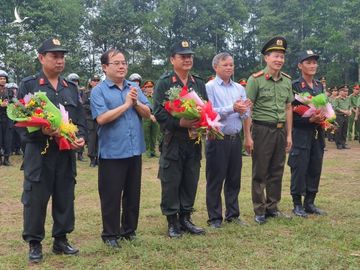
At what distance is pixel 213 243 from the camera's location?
4.89 meters

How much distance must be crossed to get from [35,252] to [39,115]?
1.31 m

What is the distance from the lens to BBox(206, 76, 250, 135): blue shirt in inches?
215

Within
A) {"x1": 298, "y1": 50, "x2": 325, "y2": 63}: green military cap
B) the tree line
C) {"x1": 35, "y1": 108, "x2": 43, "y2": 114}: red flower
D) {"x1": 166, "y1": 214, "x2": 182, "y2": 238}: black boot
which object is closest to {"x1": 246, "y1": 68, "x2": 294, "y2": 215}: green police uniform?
{"x1": 298, "y1": 50, "x2": 325, "y2": 63}: green military cap

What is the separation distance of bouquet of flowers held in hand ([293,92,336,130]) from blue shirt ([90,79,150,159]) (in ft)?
7.71

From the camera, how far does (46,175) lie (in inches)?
174

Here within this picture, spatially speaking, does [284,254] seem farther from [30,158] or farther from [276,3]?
[276,3]

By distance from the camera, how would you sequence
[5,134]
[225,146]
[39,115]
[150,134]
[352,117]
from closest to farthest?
1. [39,115]
2. [225,146]
3. [5,134]
4. [150,134]
5. [352,117]

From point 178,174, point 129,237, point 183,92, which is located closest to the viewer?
point 183,92

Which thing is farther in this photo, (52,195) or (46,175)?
(52,195)

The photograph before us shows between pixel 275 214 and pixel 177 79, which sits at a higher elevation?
pixel 177 79

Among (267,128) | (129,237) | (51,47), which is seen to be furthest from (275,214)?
(51,47)

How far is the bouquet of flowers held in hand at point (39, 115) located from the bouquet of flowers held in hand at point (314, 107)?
3.04 metres

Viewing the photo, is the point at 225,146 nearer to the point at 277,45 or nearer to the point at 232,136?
the point at 232,136

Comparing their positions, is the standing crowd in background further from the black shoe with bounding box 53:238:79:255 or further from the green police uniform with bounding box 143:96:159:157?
the green police uniform with bounding box 143:96:159:157
